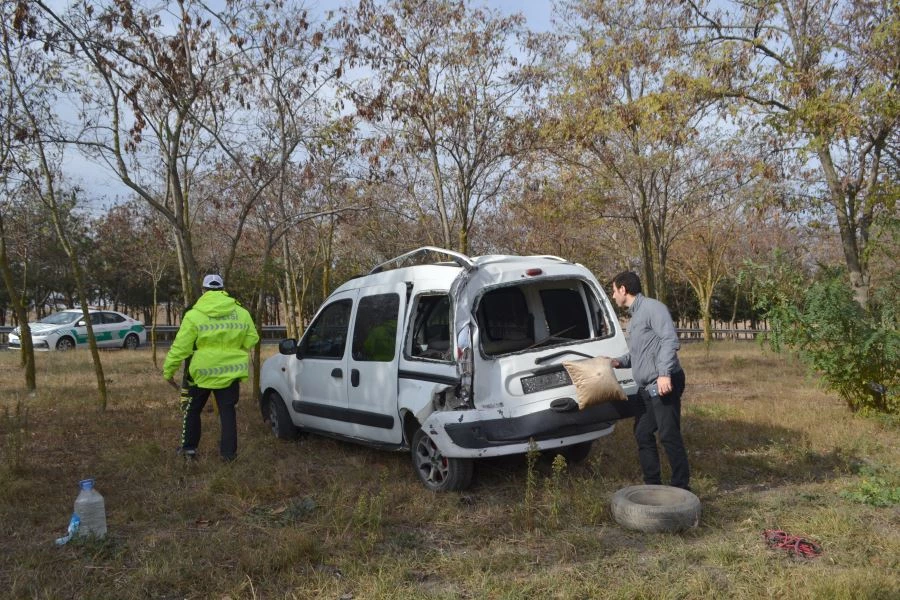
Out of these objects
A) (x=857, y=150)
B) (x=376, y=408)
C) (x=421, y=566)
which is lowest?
(x=421, y=566)

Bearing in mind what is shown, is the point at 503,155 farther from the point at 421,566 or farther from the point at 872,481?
the point at 421,566

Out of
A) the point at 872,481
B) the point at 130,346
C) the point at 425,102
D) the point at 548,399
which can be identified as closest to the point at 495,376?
the point at 548,399

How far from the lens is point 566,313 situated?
6609 mm

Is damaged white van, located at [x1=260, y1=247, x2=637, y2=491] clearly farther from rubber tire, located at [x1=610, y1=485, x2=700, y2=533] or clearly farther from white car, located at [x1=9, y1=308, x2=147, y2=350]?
white car, located at [x1=9, y1=308, x2=147, y2=350]

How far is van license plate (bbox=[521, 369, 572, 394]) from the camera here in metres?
5.60

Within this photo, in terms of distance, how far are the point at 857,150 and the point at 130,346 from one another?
24.0 m

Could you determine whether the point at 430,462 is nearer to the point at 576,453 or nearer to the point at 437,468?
the point at 437,468

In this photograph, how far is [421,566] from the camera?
433 centimetres

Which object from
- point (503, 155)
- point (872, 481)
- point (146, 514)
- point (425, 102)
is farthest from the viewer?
point (503, 155)

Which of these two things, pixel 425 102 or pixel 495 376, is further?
pixel 425 102

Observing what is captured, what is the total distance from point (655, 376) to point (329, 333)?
3448 millimetres

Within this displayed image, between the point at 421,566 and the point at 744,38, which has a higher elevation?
the point at 744,38

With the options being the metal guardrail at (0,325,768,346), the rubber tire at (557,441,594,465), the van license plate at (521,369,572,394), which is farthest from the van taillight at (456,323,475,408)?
the metal guardrail at (0,325,768,346)

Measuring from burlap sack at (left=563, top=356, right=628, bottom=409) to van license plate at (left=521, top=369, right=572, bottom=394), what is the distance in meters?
0.08
